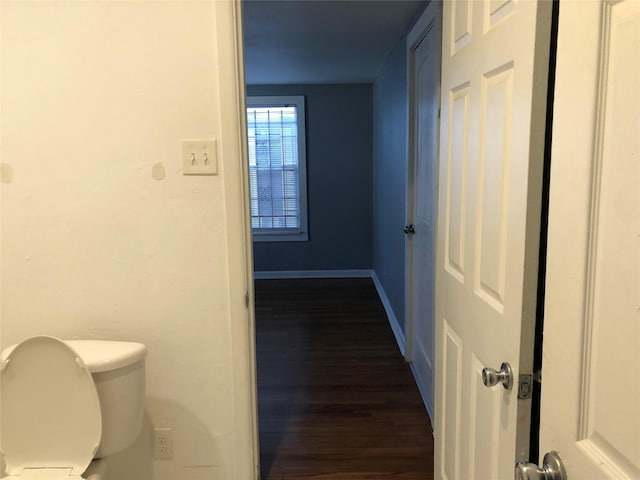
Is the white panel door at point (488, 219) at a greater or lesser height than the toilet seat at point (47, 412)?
greater

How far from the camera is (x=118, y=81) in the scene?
1.63 meters

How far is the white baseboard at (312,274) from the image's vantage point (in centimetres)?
564

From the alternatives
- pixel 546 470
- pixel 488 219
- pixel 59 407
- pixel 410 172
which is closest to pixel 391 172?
pixel 410 172

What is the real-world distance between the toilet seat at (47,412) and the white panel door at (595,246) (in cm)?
130

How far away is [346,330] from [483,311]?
2795mm

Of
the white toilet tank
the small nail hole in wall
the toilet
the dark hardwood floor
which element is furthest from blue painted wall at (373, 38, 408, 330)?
the toilet

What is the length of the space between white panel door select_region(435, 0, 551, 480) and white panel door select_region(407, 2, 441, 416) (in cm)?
90

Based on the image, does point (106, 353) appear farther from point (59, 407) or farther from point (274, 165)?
point (274, 165)

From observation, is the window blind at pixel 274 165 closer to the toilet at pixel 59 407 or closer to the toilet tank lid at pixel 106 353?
the toilet tank lid at pixel 106 353

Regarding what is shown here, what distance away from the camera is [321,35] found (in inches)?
128

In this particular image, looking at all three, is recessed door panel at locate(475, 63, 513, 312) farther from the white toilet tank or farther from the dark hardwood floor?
the dark hardwood floor

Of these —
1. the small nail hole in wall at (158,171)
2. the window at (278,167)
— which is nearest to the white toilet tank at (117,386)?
the small nail hole in wall at (158,171)

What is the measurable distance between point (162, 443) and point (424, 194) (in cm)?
182

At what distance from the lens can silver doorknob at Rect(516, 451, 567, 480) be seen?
0.78 meters
